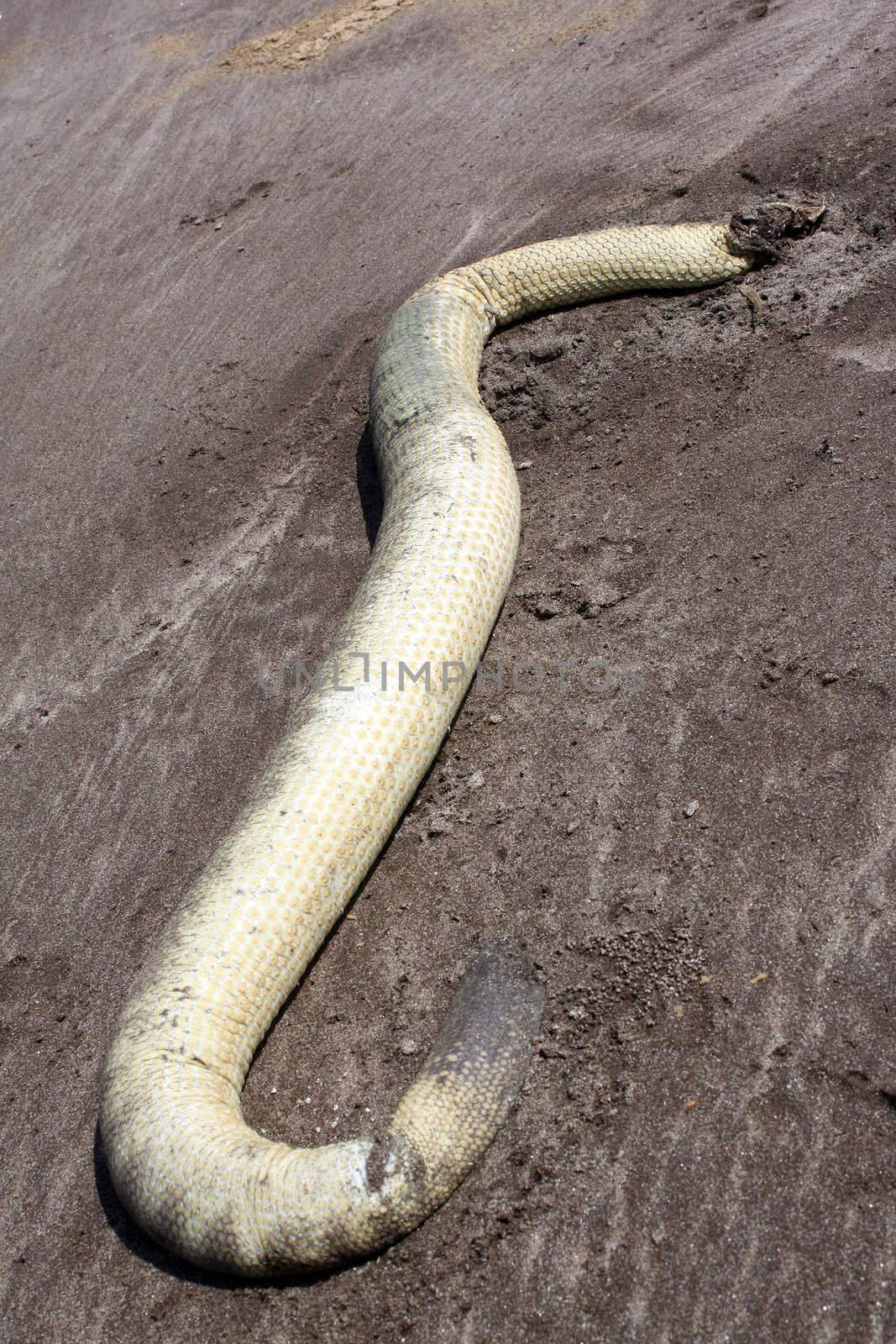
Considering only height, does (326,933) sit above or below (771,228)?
above

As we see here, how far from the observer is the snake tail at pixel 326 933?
3322mm

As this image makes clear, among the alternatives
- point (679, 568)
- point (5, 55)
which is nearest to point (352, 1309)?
point (679, 568)

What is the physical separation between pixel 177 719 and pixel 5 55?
39.9 ft

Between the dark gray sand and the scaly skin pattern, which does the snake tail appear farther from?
the dark gray sand

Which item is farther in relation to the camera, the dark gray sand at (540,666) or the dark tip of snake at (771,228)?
the dark tip of snake at (771,228)

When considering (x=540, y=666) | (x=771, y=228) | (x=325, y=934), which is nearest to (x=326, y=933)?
(x=325, y=934)

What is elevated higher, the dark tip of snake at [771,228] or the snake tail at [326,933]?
the snake tail at [326,933]

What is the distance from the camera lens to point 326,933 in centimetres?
420

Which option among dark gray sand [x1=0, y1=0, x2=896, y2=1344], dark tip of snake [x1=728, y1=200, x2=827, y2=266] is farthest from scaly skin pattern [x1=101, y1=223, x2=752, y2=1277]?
dark tip of snake [x1=728, y1=200, x2=827, y2=266]

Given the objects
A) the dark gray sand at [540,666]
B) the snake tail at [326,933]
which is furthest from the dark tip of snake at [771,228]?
the snake tail at [326,933]

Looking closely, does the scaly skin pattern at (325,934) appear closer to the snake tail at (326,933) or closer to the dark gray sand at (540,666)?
the snake tail at (326,933)

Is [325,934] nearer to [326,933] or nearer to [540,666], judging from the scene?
[326,933]

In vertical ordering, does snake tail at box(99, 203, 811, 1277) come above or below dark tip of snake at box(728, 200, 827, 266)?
above

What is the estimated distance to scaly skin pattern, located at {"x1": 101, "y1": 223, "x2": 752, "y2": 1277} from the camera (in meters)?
3.32
